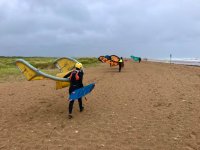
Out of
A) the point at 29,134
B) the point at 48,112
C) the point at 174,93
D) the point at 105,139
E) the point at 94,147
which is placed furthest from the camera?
the point at 174,93

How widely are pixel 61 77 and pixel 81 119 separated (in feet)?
7.01

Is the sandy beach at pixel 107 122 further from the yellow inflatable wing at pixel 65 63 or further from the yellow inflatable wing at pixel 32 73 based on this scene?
the yellow inflatable wing at pixel 65 63

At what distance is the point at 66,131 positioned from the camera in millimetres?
8898

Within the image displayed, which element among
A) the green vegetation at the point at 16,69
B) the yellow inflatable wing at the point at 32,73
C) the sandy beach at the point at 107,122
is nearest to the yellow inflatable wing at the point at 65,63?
the sandy beach at the point at 107,122

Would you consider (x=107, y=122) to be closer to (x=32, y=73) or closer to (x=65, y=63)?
(x=32, y=73)

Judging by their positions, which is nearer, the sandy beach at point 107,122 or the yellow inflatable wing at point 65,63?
the sandy beach at point 107,122

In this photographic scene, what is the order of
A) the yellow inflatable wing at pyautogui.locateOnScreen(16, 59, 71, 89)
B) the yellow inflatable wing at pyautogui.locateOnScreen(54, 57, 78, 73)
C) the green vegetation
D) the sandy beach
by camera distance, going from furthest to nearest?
the green vegetation
the yellow inflatable wing at pyautogui.locateOnScreen(54, 57, 78, 73)
the yellow inflatable wing at pyautogui.locateOnScreen(16, 59, 71, 89)
the sandy beach

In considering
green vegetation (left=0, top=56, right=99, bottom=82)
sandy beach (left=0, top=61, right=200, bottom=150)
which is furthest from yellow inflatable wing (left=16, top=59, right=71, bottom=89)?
green vegetation (left=0, top=56, right=99, bottom=82)

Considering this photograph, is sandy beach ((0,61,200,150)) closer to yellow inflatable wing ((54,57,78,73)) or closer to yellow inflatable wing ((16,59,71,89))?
yellow inflatable wing ((16,59,71,89))

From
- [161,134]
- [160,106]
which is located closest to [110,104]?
[160,106]

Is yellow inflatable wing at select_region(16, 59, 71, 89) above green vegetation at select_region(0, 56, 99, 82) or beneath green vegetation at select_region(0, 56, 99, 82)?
above

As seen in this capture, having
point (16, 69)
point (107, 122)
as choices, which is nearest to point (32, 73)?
point (107, 122)

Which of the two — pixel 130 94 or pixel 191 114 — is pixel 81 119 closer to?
pixel 191 114

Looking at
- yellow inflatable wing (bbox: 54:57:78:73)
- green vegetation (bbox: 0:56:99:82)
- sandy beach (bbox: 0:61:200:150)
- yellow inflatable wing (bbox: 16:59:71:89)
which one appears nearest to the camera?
sandy beach (bbox: 0:61:200:150)
